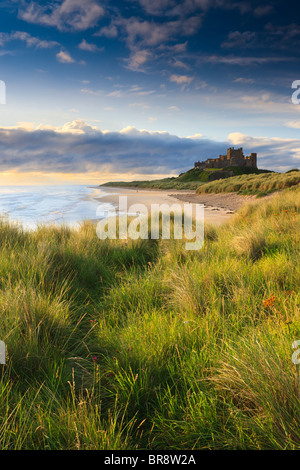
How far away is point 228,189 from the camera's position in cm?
2550

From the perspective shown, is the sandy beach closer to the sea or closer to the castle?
the sea

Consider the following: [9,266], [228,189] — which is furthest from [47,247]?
[228,189]

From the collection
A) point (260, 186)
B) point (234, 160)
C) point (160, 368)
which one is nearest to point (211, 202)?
point (260, 186)

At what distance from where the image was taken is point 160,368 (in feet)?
6.82

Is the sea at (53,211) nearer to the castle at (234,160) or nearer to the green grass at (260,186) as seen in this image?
the green grass at (260,186)

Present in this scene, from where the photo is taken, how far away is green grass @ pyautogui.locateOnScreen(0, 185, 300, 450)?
1.58 m

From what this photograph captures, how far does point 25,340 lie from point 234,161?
10692cm

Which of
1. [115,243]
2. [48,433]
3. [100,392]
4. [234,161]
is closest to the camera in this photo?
[48,433]

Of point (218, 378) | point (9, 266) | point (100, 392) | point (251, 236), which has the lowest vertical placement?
point (100, 392)

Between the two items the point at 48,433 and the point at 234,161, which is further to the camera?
the point at 234,161

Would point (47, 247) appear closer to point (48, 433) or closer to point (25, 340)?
point (25, 340)

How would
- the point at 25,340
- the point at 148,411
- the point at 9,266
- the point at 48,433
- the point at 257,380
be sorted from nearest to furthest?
the point at 48,433 < the point at 257,380 < the point at 148,411 < the point at 25,340 < the point at 9,266

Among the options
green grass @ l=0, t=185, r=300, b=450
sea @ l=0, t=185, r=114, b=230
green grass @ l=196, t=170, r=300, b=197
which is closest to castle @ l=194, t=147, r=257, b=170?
green grass @ l=196, t=170, r=300, b=197

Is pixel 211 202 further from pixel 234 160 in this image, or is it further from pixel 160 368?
pixel 234 160
